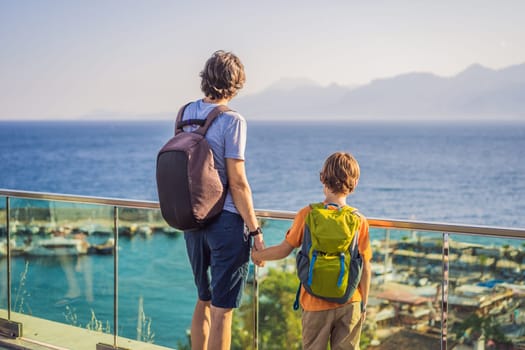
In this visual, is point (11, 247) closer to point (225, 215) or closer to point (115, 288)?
point (115, 288)

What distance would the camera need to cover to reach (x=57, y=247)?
483cm

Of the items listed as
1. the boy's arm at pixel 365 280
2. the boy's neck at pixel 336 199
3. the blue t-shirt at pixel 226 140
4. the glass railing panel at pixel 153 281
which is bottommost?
the glass railing panel at pixel 153 281

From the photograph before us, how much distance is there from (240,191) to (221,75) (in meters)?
0.48

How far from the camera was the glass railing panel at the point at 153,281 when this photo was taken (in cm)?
414

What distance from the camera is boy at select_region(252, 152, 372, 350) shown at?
2.78 metres

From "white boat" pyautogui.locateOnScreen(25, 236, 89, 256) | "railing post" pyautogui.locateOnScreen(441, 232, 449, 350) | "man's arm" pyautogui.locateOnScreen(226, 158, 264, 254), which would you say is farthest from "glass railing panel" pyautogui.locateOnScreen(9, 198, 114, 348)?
"railing post" pyautogui.locateOnScreen(441, 232, 449, 350)

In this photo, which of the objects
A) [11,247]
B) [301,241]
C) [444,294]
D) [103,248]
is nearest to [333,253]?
[301,241]

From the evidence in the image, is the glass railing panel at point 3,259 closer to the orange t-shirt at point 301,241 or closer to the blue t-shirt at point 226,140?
the blue t-shirt at point 226,140

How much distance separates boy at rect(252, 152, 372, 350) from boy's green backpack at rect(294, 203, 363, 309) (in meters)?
0.05

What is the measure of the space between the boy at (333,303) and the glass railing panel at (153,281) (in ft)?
4.07

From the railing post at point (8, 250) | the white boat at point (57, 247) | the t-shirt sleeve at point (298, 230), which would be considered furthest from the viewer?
the white boat at point (57, 247)

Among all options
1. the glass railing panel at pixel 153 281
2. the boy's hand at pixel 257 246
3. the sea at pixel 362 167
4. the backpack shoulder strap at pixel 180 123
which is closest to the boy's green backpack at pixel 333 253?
the boy's hand at pixel 257 246

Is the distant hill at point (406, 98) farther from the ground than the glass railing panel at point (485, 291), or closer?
farther from the ground

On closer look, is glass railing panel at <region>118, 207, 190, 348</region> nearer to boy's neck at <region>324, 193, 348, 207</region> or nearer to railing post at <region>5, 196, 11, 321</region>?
railing post at <region>5, 196, 11, 321</region>
